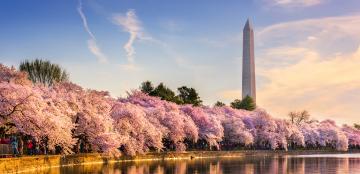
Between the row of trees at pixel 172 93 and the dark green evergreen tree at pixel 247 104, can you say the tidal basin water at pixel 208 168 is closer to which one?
the row of trees at pixel 172 93

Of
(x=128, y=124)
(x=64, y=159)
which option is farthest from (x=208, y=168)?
(x=128, y=124)

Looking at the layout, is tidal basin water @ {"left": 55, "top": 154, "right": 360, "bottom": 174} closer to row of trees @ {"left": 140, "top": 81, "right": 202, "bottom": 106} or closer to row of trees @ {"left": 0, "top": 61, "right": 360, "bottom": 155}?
row of trees @ {"left": 0, "top": 61, "right": 360, "bottom": 155}

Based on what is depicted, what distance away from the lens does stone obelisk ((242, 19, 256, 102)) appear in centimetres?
14675

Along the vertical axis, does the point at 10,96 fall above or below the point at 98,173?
above

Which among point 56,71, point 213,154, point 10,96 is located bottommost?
point 213,154

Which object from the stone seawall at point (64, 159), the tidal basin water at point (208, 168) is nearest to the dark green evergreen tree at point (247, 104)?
the stone seawall at point (64, 159)

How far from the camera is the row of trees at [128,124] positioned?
50656mm

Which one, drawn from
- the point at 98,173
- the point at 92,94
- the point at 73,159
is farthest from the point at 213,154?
the point at 98,173

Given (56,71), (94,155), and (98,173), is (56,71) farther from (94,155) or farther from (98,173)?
(98,173)

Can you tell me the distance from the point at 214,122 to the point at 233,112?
1846cm

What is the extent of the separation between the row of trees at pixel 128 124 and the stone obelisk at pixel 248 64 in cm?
1692

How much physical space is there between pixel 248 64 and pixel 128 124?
77166mm

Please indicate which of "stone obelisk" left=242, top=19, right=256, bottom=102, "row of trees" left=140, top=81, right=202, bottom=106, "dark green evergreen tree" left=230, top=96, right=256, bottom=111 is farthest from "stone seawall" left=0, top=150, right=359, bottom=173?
"stone obelisk" left=242, top=19, right=256, bottom=102

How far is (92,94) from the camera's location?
68625 mm
